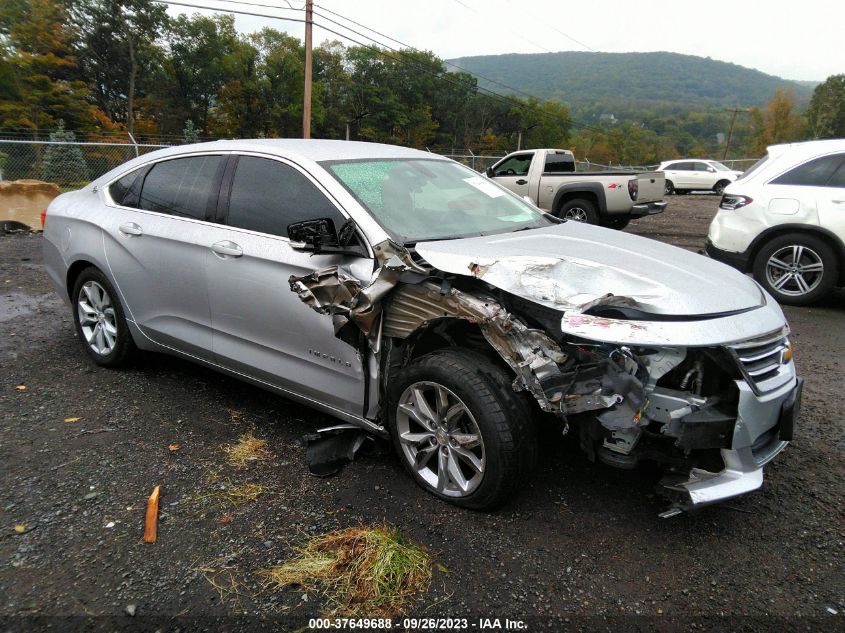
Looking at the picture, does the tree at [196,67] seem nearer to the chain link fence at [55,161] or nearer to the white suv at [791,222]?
the chain link fence at [55,161]

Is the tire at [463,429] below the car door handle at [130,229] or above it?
below

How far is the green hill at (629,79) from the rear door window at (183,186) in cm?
Result: 12050

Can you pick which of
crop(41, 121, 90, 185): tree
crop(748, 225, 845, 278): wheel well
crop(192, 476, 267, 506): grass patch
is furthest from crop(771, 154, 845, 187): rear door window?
crop(41, 121, 90, 185): tree

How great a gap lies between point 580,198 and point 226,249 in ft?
31.6

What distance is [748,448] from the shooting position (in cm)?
249

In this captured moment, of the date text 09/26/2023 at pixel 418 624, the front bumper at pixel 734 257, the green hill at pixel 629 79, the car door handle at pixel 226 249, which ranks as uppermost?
the green hill at pixel 629 79

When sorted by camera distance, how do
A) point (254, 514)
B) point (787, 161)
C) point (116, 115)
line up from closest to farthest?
point (254, 514)
point (787, 161)
point (116, 115)

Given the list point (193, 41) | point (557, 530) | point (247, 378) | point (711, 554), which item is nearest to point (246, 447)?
point (247, 378)

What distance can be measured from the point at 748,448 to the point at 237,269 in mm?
2670

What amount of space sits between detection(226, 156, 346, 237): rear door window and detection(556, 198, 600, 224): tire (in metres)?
9.08

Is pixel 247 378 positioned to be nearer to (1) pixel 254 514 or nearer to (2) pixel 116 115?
(1) pixel 254 514

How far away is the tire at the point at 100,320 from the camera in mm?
4297

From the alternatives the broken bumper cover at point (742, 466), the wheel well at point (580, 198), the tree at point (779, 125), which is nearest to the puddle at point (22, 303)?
the broken bumper cover at point (742, 466)

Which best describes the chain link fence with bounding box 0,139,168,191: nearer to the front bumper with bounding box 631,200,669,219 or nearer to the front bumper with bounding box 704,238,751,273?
the front bumper with bounding box 631,200,669,219
